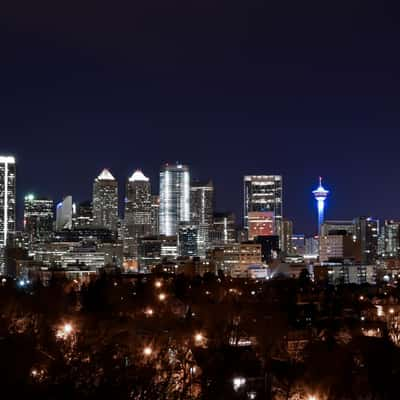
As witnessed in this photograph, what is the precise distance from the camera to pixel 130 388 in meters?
13.6

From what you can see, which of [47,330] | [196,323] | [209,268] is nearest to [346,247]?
[209,268]

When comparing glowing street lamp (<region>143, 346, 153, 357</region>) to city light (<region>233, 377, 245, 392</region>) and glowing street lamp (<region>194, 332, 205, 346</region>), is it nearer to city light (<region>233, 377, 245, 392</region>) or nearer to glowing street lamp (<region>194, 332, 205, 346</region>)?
city light (<region>233, 377, 245, 392</region>)

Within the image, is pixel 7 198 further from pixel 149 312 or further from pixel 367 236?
pixel 149 312

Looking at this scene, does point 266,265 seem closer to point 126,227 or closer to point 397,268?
point 397,268

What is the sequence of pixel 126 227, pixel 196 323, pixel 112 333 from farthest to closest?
pixel 126 227, pixel 196 323, pixel 112 333

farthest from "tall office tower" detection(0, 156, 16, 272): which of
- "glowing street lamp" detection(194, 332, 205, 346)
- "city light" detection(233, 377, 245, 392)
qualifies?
"city light" detection(233, 377, 245, 392)

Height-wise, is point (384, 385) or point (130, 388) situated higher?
point (130, 388)

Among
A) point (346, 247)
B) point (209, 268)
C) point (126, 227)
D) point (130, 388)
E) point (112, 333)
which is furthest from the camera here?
point (126, 227)

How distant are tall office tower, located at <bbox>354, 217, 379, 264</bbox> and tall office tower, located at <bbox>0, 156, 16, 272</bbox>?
58.6m

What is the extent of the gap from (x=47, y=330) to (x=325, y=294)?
33.7m

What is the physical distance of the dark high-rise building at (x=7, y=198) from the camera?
132 meters

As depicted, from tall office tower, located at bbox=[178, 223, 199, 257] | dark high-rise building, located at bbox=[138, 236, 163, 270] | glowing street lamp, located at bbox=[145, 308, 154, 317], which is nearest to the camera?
glowing street lamp, located at bbox=[145, 308, 154, 317]

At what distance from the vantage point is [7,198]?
137000 mm

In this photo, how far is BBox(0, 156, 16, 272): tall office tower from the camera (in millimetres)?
132125
